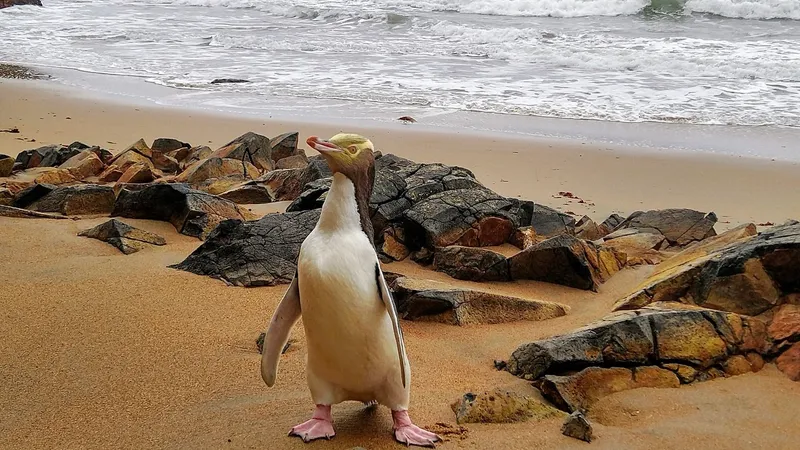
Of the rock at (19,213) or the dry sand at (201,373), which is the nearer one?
the dry sand at (201,373)

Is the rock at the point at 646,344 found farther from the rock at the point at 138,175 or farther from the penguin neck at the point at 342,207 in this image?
the rock at the point at 138,175

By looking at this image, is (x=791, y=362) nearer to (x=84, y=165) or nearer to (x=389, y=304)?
(x=389, y=304)

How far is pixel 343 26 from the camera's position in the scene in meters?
22.1

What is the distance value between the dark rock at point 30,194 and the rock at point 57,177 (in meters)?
0.89

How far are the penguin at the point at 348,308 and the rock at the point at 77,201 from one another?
3854mm

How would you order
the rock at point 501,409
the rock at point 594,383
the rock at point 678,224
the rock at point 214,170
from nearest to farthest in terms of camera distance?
the rock at point 501,409 → the rock at point 594,383 → the rock at point 678,224 → the rock at point 214,170

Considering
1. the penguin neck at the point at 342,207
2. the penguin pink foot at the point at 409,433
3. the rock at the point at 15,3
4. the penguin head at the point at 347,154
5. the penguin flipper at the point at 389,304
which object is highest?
the penguin head at the point at 347,154

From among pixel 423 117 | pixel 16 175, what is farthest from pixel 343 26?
pixel 16 175

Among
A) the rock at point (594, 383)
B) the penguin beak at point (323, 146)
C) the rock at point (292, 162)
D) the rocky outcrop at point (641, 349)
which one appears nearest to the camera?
the penguin beak at point (323, 146)

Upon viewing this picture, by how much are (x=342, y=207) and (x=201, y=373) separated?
4.19 ft

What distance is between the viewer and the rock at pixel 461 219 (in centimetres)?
545

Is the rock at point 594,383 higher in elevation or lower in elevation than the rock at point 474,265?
higher

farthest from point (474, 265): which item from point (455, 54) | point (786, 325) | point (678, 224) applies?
point (455, 54)

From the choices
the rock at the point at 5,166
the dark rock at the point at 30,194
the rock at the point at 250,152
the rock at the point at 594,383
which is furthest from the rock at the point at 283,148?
the rock at the point at 594,383
